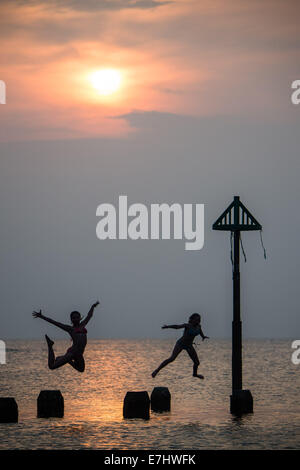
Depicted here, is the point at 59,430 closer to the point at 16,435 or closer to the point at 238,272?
the point at 16,435

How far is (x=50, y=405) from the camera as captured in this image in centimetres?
2805

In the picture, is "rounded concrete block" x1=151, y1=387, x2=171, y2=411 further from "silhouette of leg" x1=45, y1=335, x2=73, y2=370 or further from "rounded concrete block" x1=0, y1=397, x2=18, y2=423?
"rounded concrete block" x1=0, y1=397, x2=18, y2=423

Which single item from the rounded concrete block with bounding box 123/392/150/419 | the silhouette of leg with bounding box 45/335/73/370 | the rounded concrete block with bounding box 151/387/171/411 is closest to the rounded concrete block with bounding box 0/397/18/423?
the silhouette of leg with bounding box 45/335/73/370

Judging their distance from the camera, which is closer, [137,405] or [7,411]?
[7,411]

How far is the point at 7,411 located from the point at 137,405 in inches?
140

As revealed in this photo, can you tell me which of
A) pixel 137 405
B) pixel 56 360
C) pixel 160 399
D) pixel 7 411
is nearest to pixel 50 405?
pixel 7 411

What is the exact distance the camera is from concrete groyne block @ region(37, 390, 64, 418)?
2789 cm

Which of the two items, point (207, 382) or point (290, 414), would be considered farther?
point (207, 382)

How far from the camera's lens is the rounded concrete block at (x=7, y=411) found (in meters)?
27.2

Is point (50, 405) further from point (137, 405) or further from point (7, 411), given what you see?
point (137, 405)

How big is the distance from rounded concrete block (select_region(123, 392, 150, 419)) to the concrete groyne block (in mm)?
1851
